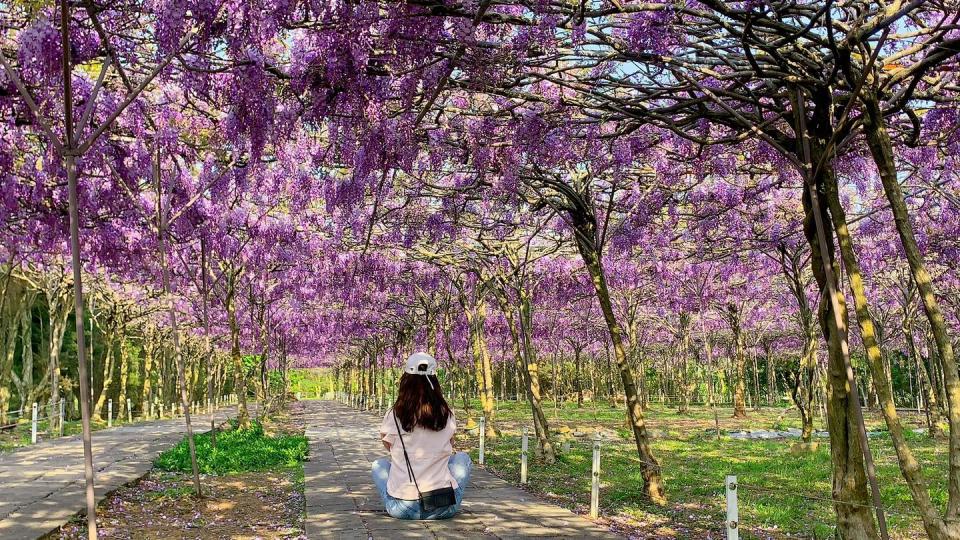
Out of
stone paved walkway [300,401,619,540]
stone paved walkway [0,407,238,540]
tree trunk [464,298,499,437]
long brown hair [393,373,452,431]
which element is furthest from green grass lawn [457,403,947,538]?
stone paved walkway [0,407,238,540]

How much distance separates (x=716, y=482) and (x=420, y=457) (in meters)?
5.94

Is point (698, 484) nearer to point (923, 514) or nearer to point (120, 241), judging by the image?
point (923, 514)

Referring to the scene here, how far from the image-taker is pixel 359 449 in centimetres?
1448

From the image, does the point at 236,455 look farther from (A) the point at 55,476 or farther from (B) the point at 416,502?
(B) the point at 416,502

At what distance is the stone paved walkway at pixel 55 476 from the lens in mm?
Answer: 6777

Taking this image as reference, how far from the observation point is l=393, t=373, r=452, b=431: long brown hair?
20.5 ft

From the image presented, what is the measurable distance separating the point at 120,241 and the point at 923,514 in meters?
11.1

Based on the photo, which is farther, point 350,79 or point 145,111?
point 145,111

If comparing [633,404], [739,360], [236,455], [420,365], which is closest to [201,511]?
[420,365]

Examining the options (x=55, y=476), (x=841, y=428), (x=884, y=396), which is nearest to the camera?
(x=884, y=396)

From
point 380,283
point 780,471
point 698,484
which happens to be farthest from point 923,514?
point 380,283

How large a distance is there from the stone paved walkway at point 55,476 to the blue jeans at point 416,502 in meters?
2.91

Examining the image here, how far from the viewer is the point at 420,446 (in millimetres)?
6273

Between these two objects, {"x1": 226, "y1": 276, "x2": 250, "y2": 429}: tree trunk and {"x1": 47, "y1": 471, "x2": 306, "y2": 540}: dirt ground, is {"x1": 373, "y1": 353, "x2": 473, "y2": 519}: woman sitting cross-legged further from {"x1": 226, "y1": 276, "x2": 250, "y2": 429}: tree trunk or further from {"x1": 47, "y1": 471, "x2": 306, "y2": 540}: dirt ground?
{"x1": 226, "y1": 276, "x2": 250, "y2": 429}: tree trunk
